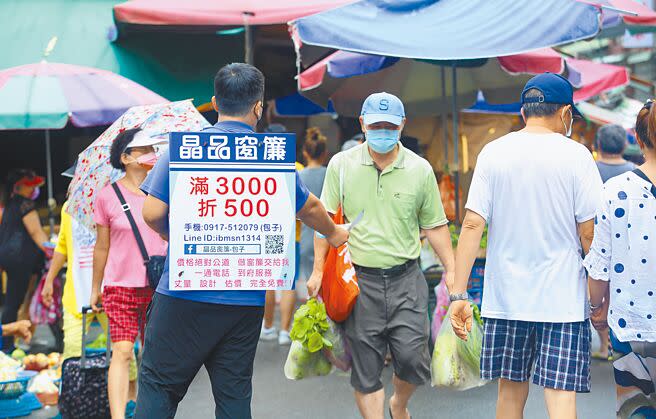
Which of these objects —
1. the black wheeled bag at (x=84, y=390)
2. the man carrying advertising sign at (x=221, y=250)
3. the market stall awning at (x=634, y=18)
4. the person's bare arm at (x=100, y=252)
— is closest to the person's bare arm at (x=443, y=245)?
the man carrying advertising sign at (x=221, y=250)

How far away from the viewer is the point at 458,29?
287 inches

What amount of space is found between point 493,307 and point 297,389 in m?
3.34

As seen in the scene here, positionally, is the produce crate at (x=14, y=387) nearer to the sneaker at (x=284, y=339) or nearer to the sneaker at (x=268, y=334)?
the sneaker at (x=284, y=339)

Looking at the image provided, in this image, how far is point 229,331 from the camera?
13.9ft

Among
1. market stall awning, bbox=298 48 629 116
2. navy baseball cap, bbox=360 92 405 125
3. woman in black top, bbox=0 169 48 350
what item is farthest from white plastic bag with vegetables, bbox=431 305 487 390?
woman in black top, bbox=0 169 48 350

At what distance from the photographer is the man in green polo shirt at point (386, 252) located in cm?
565

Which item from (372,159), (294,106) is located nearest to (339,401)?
(372,159)

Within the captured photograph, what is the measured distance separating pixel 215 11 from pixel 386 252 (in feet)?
19.9

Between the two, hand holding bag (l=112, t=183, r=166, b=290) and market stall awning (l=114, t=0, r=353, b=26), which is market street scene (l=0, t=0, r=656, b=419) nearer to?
hand holding bag (l=112, t=183, r=166, b=290)

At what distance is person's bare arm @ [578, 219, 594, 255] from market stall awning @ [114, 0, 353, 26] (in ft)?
21.8

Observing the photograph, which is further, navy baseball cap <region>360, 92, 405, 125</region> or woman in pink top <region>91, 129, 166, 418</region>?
woman in pink top <region>91, 129, 166, 418</region>

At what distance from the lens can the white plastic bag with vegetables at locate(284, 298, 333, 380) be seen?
5.59 meters

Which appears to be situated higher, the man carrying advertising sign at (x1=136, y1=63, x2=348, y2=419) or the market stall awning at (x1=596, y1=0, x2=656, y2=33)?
the market stall awning at (x1=596, y1=0, x2=656, y2=33)

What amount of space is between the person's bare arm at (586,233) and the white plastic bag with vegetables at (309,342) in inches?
65.1
